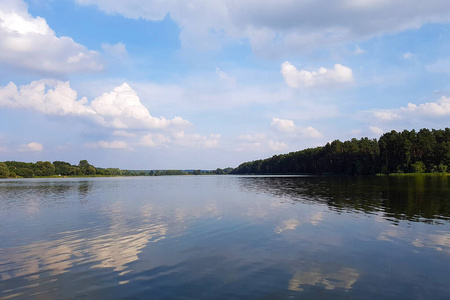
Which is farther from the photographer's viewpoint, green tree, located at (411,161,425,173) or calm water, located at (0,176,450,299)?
green tree, located at (411,161,425,173)

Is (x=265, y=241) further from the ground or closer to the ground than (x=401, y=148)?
closer to the ground

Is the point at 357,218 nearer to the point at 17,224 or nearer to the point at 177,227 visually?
the point at 177,227

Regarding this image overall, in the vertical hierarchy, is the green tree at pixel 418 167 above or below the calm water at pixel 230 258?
above

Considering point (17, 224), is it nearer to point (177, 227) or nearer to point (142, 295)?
point (177, 227)

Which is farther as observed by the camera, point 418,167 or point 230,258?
point 418,167

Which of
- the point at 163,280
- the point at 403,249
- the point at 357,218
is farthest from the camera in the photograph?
the point at 357,218

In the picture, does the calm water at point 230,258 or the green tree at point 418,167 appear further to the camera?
the green tree at point 418,167

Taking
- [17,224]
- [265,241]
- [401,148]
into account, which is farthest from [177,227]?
[401,148]

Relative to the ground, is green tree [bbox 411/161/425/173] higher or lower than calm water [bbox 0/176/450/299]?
higher

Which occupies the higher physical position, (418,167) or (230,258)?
(418,167)

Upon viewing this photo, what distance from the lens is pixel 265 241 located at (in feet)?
66.0

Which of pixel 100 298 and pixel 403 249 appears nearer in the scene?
pixel 100 298

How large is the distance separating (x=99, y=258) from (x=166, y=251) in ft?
13.2

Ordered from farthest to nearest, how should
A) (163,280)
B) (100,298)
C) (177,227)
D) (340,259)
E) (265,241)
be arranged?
(177,227) < (265,241) < (340,259) < (163,280) < (100,298)
